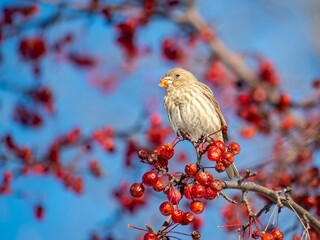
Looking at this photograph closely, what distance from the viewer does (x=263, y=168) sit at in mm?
4250

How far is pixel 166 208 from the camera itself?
262 centimetres

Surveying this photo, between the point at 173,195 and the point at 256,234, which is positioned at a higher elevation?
the point at 173,195

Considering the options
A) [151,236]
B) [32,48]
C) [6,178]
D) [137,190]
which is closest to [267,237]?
[151,236]

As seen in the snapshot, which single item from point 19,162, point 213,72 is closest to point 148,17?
point 213,72

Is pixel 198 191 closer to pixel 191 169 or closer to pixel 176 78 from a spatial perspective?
pixel 191 169

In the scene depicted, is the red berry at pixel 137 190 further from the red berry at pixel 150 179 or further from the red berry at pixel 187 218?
the red berry at pixel 187 218

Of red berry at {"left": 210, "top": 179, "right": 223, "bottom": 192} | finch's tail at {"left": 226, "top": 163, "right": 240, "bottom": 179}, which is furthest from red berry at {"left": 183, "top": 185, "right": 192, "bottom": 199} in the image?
finch's tail at {"left": 226, "top": 163, "right": 240, "bottom": 179}

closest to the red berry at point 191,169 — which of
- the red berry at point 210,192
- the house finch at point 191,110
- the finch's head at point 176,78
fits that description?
the red berry at point 210,192

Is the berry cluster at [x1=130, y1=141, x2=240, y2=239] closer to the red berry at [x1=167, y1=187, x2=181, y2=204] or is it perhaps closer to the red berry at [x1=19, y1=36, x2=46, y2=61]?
the red berry at [x1=167, y1=187, x2=181, y2=204]

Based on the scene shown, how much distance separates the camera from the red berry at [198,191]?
2.59 meters

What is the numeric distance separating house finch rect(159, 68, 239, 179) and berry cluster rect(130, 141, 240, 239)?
1.72 meters

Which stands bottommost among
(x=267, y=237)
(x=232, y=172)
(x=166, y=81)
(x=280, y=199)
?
(x=267, y=237)

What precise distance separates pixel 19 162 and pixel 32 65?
128 cm

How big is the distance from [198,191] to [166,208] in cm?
18
